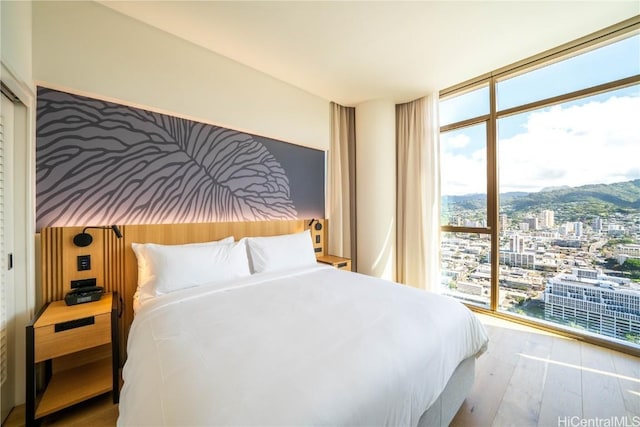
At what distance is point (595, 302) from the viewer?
229 centimetres

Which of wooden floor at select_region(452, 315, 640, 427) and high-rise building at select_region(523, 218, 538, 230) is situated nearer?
wooden floor at select_region(452, 315, 640, 427)

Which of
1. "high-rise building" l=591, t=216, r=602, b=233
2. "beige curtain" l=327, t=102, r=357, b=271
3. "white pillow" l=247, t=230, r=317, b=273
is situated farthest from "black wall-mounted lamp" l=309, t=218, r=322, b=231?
"high-rise building" l=591, t=216, r=602, b=233

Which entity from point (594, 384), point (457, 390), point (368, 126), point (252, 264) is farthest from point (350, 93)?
point (594, 384)

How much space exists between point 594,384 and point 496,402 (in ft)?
2.69

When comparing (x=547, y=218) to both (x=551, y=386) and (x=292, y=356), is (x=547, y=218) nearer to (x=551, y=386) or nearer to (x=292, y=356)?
(x=551, y=386)

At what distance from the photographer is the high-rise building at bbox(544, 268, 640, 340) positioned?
83.8 inches

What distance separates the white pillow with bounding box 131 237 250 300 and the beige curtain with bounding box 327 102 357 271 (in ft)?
5.43

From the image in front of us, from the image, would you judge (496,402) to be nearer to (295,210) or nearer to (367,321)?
(367,321)

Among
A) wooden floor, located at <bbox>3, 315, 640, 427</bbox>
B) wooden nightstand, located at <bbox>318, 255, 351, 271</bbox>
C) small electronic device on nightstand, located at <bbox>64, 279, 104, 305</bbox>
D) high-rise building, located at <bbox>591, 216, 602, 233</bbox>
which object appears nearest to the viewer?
wooden floor, located at <bbox>3, 315, 640, 427</bbox>

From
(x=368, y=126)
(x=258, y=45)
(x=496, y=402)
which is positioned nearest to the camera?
(x=496, y=402)

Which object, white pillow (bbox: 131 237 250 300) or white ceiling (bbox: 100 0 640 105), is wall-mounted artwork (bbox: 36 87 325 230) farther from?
white ceiling (bbox: 100 0 640 105)

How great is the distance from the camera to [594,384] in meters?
1.74

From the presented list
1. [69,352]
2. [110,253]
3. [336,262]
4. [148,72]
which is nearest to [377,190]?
[336,262]

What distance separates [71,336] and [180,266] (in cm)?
65
